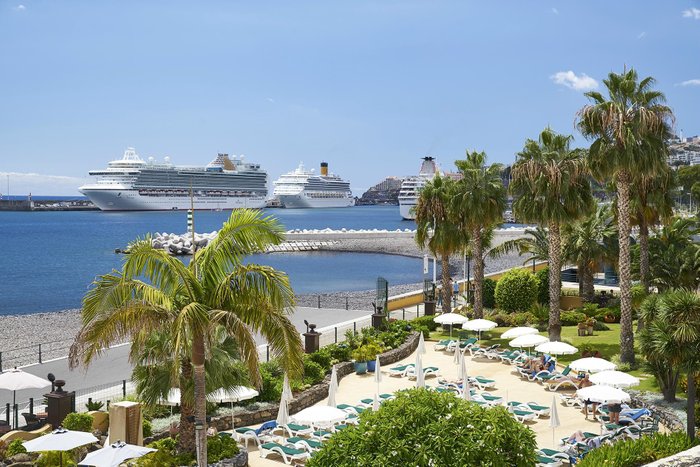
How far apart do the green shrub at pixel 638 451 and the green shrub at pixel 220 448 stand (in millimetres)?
6262

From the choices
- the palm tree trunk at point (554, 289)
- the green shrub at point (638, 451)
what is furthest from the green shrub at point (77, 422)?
the palm tree trunk at point (554, 289)

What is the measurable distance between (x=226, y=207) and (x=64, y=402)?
163533 mm

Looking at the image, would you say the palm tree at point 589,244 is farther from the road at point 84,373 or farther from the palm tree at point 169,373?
the palm tree at point 169,373

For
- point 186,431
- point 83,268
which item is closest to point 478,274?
point 186,431

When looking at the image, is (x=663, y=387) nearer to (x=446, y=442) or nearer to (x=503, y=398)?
(x=503, y=398)

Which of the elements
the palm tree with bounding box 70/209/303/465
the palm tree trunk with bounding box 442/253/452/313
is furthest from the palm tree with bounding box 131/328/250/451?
the palm tree trunk with bounding box 442/253/452/313

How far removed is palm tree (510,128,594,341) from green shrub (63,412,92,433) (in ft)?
55.1

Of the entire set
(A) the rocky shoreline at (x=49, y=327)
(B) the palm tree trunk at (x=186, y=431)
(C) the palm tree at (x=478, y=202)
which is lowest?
(A) the rocky shoreline at (x=49, y=327)

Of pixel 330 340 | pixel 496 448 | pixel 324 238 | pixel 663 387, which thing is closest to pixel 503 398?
pixel 663 387

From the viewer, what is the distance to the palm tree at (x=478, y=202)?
27922 mm

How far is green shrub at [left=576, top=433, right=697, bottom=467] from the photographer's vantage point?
10227 mm

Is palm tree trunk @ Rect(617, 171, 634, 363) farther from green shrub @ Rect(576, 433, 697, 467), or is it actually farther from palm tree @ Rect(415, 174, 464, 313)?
green shrub @ Rect(576, 433, 697, 467)

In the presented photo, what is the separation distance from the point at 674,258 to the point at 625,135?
28.3 feet

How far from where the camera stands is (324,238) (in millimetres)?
104938
